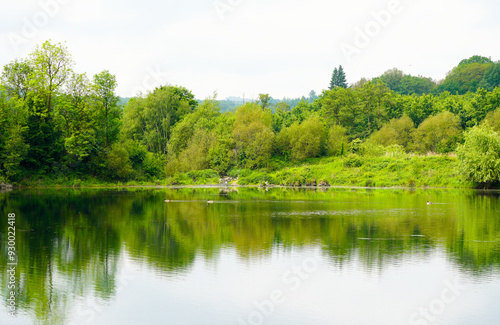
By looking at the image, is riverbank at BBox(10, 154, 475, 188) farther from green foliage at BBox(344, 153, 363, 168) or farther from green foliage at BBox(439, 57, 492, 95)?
green foliage at BBox(439, 57, 492, 95)

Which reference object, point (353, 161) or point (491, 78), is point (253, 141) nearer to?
point (353, 161)

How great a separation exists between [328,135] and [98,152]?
29060 millimetres

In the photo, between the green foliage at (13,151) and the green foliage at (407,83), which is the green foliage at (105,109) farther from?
the green foliage at (407,83)

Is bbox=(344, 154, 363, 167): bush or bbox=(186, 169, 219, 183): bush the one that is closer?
bbox=(344, 154, 363, 167): bush

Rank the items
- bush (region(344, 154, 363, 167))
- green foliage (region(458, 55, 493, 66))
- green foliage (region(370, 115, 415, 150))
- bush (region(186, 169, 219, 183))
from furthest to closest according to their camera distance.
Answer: green foliage (region(458, 55, 493, 66)) → green foliage (region(370, 115, 415, 150)) → bush (region(186, 169, 219, 183)) → bush (region(344, 154, 363, 167))

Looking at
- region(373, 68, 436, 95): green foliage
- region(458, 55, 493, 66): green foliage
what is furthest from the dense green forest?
region(458, 55, 493, 66): green foliage

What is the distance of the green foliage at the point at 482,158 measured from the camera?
43.7 metres

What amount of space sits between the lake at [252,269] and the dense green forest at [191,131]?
2645cm

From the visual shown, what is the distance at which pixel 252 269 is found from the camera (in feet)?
48.6

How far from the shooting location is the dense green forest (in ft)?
165

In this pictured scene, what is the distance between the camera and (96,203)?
3319 cm

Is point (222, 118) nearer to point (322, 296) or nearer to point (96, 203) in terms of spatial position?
point (96, 203)

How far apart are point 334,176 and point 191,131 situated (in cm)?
2222

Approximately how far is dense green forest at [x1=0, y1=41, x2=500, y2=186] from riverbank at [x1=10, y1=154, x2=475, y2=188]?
447mm
